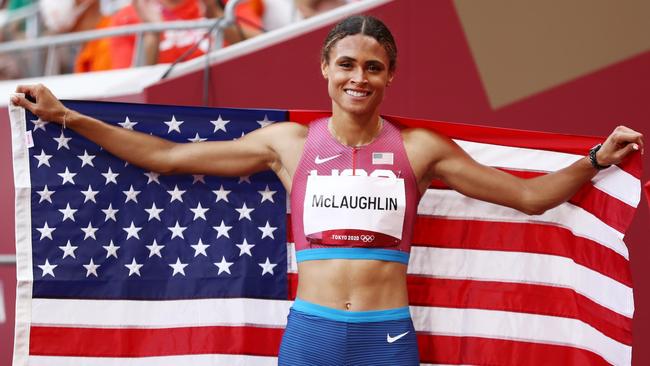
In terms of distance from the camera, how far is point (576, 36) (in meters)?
5.29

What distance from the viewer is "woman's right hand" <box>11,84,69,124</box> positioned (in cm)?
439

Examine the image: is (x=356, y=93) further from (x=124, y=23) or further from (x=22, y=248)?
(x=124, y=23)

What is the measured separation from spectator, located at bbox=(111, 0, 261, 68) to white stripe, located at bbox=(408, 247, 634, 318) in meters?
2.02

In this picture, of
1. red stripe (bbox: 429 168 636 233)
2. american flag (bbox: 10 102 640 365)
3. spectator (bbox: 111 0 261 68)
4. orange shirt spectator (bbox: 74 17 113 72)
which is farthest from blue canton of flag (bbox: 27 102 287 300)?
orange shirt spectator (bbox: 74 17 113 72)

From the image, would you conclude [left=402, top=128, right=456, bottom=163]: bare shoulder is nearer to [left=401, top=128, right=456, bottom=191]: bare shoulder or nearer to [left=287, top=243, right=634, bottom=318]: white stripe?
[left=401, top=128, right=456, bottom=191]: bare shoulder

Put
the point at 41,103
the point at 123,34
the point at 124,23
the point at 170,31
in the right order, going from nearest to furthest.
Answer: the point at 41,103, the point at 123,34, the point at 170,31, the point at 124,23

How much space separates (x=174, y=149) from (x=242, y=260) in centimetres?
60

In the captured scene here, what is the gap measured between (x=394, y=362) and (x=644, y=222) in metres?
1.78

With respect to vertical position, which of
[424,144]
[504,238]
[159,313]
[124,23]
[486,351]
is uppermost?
[124,23]

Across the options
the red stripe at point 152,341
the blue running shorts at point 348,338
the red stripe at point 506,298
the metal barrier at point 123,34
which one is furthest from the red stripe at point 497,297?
the metal barrier at point 123,34

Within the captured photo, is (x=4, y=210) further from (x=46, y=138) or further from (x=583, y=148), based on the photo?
(x=583, y=148)

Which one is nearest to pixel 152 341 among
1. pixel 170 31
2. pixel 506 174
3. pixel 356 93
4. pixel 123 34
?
pixel 356 93

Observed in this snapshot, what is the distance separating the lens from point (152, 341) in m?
4.67

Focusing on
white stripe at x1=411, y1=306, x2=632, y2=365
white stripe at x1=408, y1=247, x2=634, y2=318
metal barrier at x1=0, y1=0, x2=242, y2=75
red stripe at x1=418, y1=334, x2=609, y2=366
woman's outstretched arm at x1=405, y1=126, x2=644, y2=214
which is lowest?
red stripe at x1=418, y1=334, x2=609, y2=366
